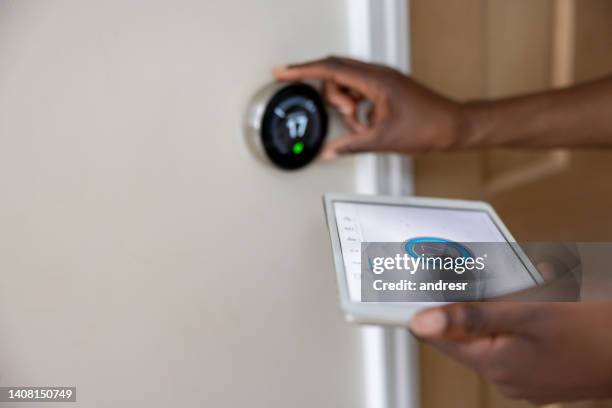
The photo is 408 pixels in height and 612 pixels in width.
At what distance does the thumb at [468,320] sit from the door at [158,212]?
23 cm

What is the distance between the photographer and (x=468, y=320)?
1.42ft

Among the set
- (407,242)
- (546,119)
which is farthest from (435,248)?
(546,119)

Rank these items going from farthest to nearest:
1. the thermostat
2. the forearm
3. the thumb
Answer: the forearm → the thermostat → the thumb

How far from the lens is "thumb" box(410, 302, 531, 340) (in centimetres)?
42

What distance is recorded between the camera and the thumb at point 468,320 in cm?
42

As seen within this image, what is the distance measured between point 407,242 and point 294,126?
18 cm

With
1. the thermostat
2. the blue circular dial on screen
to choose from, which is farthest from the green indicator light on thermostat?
the blue circular dial on screen

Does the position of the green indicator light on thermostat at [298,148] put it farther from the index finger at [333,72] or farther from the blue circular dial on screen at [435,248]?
the blue circular dial on screen at [435,248]

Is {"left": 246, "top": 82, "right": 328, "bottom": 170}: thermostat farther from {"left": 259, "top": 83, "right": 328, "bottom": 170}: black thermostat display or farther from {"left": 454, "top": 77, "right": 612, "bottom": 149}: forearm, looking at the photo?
{"left": 454, "top": 77, "right": 612, "bottom": 149}: forearm

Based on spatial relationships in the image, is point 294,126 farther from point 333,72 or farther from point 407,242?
point 407,242

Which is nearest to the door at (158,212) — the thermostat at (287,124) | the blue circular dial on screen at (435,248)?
the thermostat at (287,124)

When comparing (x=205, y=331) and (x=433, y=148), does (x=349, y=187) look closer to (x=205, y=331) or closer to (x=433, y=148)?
(x=433, y=148)

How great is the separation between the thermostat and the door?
16mm

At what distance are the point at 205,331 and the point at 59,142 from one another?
216 millimetres
